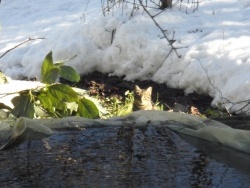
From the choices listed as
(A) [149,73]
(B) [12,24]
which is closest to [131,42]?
(A) [149,73]

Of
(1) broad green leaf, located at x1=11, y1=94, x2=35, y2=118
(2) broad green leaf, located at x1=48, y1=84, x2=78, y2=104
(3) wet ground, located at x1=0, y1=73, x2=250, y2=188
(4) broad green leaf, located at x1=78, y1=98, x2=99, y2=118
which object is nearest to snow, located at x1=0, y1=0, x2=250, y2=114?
(4) broad green leaf, located at x1=78, y1=98, x2=99, y2=118

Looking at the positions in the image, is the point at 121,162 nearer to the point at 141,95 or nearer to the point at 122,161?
the point at 122,161

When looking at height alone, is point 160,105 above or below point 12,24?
below

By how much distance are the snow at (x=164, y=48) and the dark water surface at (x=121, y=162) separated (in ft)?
5.66

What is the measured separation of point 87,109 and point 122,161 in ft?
4.15

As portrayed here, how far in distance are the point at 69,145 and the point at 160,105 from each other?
2.19 metres

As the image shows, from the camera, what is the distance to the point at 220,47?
5.80 meters

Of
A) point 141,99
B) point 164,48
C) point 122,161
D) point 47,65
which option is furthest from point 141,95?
point 122,161

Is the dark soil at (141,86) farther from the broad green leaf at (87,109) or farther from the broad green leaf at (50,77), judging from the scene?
the broad green leaf at (50,77)

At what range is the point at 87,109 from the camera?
4.03m

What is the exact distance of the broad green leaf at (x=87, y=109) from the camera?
401 cm

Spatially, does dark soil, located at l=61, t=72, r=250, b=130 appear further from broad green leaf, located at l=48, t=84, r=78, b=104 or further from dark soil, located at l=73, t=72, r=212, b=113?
broad green leaf, located at l=48, t=84, r=78, b=104

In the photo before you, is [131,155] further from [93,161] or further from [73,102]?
[73,102]

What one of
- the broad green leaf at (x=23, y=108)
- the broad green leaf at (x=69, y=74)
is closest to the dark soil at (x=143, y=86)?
the broad green leaf at (x=69, y=74)
